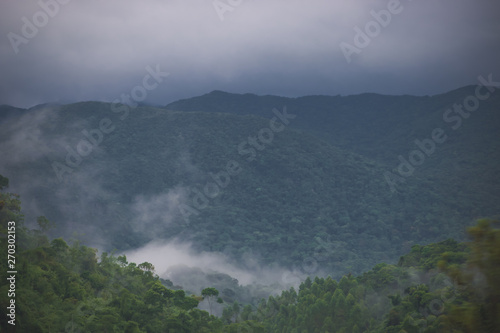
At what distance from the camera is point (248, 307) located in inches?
1909

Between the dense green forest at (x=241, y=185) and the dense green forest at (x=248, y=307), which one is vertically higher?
the dense green forest at (x=241, y=185)

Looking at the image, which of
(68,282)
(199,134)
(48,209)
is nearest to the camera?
(68,282)

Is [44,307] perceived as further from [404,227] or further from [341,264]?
[404,227]

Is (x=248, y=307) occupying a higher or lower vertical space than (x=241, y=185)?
lower

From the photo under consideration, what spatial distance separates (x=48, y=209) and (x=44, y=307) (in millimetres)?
104888

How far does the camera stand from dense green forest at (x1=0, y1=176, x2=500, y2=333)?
26.9 feet

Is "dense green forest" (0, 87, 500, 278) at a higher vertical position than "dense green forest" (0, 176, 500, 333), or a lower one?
higher

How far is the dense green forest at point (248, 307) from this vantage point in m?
8.21

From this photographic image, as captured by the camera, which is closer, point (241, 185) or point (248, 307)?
point (248, 307)

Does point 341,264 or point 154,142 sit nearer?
point 341,264

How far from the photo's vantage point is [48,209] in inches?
4665

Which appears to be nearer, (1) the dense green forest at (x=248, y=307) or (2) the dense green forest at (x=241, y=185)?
(1) the dense green forest at (x=248, y=307)

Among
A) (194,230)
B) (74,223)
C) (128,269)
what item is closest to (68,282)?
(128,269)

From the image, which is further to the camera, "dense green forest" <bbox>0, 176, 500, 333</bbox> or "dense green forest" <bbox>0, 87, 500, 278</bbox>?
"dense green forest" <bbox>0, 87, 500, 278</bbox>
